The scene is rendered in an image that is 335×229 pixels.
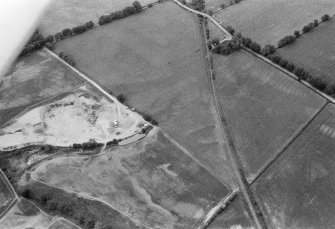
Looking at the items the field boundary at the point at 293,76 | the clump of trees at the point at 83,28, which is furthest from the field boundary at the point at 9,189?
the field boundary at the point at 293,76

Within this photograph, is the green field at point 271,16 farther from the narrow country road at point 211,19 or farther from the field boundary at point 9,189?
the field boundary at point 9,189

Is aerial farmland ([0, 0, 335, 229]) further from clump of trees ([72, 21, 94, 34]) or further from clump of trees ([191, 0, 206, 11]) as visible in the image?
clump of trees ([191, 0, 206, 11])

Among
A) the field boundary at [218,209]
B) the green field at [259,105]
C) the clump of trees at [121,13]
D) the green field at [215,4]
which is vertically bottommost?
the field boundary at [218,209]

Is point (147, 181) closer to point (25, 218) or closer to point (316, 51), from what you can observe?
point (25, 218)

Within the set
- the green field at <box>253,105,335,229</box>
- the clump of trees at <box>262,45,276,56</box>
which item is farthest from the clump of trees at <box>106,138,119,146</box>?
the clump of trees at <box>262,45,276,56</box>

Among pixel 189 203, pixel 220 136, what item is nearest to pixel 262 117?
pixel 220 136
